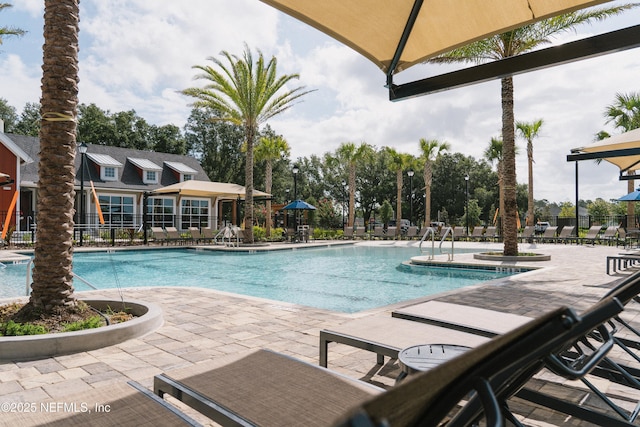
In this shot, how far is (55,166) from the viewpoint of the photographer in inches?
170

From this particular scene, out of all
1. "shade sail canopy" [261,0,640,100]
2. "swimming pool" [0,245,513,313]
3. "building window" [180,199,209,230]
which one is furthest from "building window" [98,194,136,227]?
"shade sail canopy" [261,0,640,100]

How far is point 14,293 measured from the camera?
8133 millimetres

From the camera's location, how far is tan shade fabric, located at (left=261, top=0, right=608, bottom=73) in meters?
3.17

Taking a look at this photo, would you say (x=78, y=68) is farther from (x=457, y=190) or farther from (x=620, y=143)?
(x=457, y=190)

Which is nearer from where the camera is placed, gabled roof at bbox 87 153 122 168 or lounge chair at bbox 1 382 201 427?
lounge chair at bbox 1 382 201 427

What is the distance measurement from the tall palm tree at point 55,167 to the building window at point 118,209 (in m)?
21.1

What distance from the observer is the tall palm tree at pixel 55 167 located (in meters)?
4.29

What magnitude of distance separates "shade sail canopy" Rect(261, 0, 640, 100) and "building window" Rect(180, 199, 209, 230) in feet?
82.6

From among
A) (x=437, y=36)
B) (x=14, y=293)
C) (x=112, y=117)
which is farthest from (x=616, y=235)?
(x=112, y=117)

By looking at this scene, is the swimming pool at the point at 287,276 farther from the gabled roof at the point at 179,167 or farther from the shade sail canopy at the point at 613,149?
the gabled roof at the point at 179,167

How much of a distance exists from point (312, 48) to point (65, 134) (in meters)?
9.01

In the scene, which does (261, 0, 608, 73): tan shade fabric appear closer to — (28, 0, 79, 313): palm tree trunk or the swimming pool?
(28, 0, 79, 313): palm tree trunk

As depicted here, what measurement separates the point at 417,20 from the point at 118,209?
965 inches

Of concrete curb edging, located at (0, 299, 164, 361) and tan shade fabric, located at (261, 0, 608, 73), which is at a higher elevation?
tan shade fabric, located at (261, 0, 608, 73)
